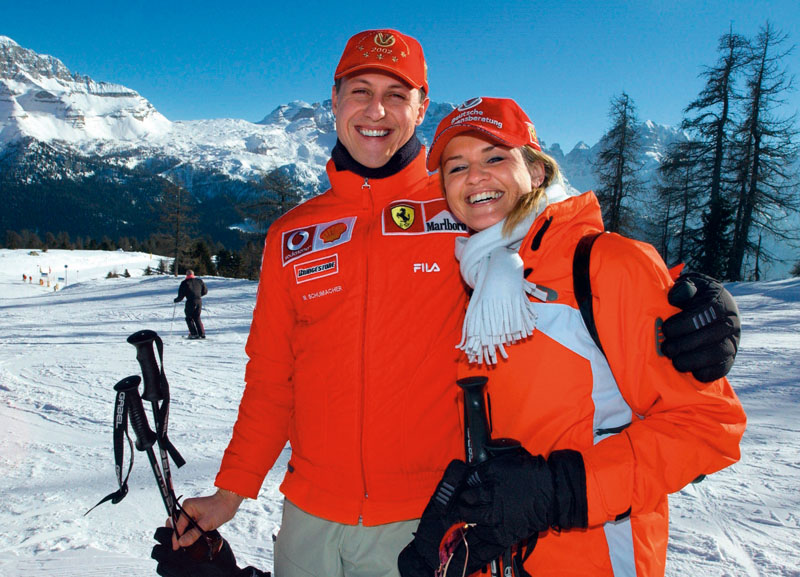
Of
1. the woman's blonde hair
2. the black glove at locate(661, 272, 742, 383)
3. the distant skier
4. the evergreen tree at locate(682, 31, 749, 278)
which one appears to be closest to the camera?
the black glove at locate(661, 272, 742, 383)

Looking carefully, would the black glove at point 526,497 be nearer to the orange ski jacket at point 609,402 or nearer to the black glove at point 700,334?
the orange ski jacket at point 609,402

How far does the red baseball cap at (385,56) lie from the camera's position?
1.96 metres

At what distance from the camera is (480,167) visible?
5.72 feet

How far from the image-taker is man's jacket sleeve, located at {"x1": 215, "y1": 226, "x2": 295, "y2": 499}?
6.77 ft

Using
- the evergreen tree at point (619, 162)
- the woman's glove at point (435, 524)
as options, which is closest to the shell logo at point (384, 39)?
the woman's glove at point (435, 524)

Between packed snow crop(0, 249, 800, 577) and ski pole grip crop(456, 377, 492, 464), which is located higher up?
ski pole grip crop(456, 377, 492, 464)

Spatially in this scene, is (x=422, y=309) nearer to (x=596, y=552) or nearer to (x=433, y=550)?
(x=433, y=550)

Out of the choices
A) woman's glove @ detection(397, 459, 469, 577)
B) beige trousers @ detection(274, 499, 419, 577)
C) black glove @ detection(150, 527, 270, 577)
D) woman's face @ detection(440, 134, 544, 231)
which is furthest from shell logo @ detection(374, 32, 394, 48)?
black glove @ detection(150, 527, 270, 577)

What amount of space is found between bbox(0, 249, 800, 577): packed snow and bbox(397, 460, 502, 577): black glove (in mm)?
2160

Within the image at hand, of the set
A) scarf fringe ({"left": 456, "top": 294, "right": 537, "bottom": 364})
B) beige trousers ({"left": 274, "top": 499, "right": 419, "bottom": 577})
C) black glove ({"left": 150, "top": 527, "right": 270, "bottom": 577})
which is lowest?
black glove ({"left": 150, "top": 527, "right": 270, "bottom": 577})

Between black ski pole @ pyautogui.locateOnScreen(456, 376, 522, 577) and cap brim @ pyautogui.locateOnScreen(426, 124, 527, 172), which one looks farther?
cap brim @ pyautogui.locateOnScreen(426, 124, 527, 172)

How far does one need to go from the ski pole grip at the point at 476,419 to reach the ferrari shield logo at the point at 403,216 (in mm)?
696

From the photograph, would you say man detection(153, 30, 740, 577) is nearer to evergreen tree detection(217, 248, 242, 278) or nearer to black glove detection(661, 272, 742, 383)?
black glove detection(661, 272, 742, 383)

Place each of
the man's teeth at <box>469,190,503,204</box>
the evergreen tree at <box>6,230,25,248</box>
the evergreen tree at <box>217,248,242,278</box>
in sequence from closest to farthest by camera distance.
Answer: the man's teeth at <box>469,190,503,204</box> < the evergreen tree at <box>217,248,242,278</box> < the evergreen tree at <box>6,230,25,248</box>
